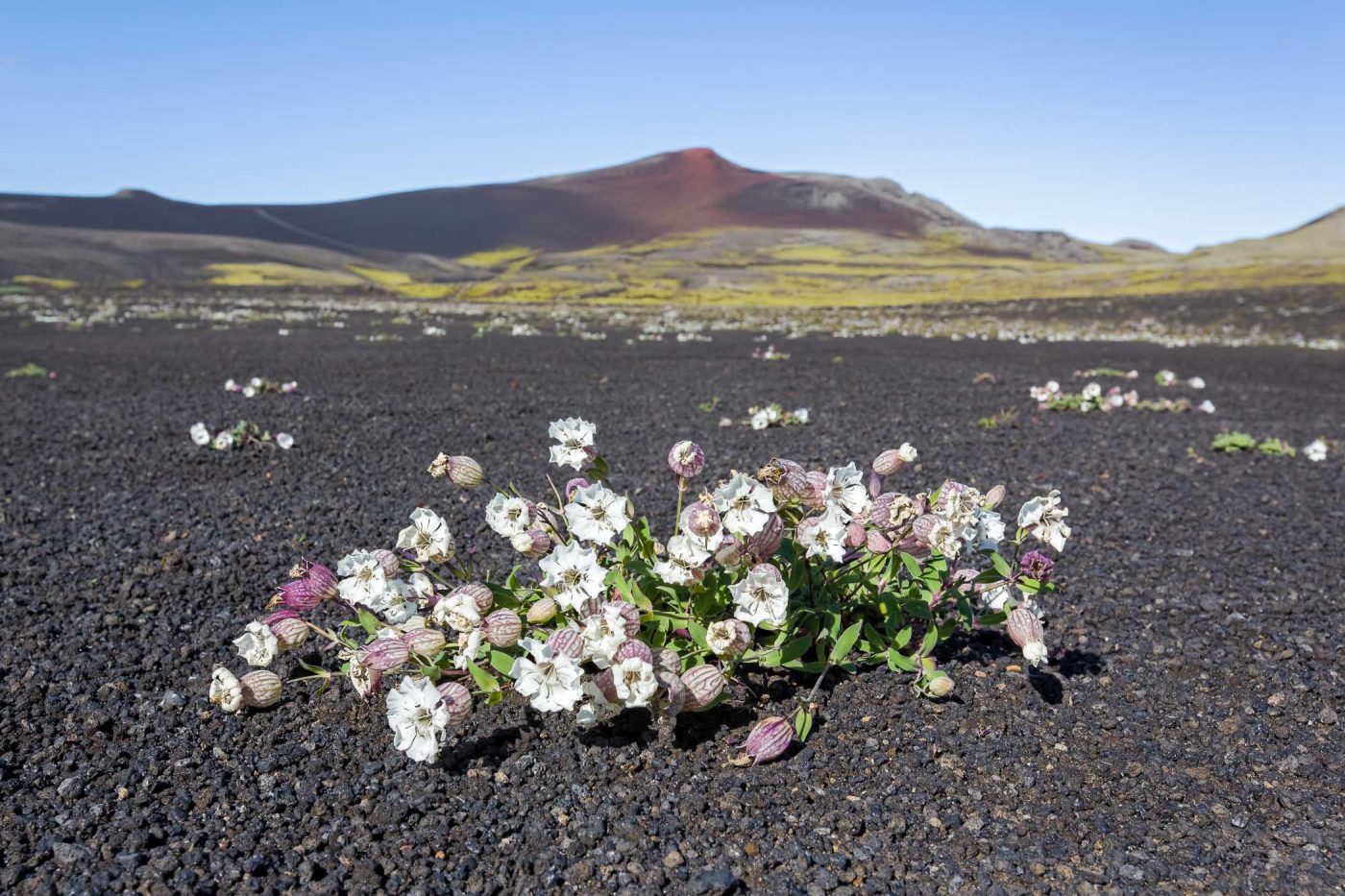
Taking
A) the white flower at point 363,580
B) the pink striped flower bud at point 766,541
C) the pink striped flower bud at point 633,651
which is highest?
the pink striped flower bud at point 766,541

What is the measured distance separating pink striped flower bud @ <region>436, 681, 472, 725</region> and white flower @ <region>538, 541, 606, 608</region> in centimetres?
37

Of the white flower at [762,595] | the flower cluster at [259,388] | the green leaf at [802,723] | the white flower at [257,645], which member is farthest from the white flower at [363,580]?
the flower cluster at [259,388]

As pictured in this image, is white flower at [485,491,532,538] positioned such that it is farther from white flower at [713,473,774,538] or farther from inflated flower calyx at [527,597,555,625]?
white flower at [713,473,774,538]

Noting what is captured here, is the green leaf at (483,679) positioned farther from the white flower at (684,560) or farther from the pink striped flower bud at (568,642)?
the white flower at (684,560)

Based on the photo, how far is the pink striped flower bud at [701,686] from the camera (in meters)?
2.55

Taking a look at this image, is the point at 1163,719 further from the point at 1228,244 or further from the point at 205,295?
the point at 1228,244

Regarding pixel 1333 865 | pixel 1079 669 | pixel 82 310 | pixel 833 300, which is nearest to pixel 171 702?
pixel 1079 669

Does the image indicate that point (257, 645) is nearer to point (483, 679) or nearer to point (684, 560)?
point (483, 679)

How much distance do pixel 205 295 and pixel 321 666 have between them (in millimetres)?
42445

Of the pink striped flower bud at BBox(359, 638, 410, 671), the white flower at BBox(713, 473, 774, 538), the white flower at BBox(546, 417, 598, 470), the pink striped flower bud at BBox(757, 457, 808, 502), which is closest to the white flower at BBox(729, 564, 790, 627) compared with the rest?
the white flower at BBox(713, 473, 774, 538)

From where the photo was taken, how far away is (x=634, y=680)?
7.91 ft

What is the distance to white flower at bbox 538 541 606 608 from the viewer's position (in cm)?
254

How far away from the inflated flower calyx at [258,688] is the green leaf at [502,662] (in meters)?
0.67

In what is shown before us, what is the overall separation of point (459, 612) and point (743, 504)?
32.3 inches
